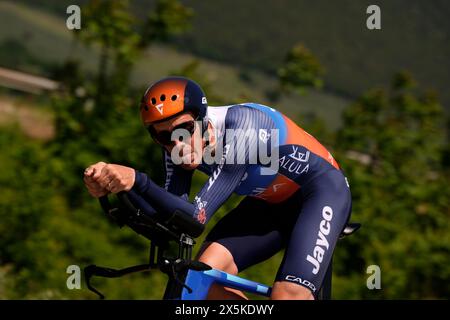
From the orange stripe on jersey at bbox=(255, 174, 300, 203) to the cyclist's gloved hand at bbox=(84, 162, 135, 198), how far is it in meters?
1.17

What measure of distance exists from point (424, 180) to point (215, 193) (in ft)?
54.5

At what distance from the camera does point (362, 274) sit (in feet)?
49.3

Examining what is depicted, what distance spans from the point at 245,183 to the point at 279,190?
0.28m

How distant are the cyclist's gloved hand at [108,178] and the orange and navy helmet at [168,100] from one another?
45cm

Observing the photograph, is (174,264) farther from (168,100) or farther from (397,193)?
(397,193)

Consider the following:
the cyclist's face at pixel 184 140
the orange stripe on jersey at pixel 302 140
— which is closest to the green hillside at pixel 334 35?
the orange stripe on jersey at pixel 302 140

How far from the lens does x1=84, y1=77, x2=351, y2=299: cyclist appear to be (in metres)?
3.85

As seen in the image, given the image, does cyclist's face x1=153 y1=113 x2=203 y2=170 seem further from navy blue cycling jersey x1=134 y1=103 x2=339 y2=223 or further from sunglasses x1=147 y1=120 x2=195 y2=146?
navy blue cycling jersey x1=134 y1=103 x2=339 y2=223

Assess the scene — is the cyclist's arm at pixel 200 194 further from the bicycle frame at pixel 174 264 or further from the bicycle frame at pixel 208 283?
the bicycle frame at pixel 208 283

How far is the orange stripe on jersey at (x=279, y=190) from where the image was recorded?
4.44m

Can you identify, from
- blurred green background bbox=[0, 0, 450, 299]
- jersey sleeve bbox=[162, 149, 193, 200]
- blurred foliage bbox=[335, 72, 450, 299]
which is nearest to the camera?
jersey sleeve bbox=[162, 149, 193, 200]

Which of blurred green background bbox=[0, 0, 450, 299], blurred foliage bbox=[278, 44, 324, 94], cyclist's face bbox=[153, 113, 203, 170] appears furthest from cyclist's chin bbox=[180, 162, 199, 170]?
blurred foliage bbox=[278, 44, 324, 94]

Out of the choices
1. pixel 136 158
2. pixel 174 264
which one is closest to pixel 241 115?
pixel 174 264

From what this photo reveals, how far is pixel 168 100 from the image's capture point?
3867 mm
